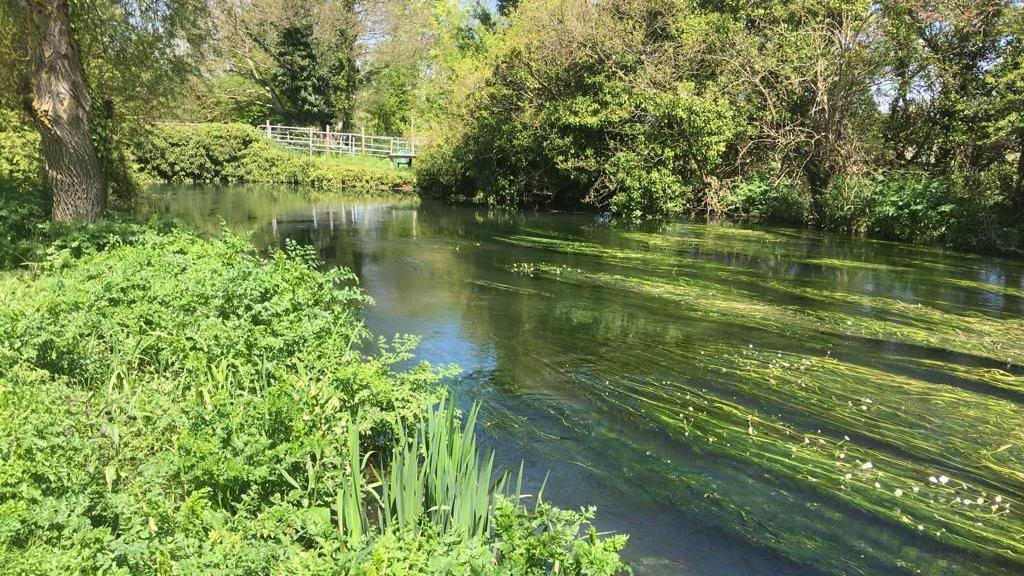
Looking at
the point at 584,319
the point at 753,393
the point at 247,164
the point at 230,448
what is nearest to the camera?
the point at 230,448

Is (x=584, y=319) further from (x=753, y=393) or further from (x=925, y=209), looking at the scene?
(x=925, y=209)

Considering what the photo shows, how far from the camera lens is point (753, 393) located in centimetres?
607

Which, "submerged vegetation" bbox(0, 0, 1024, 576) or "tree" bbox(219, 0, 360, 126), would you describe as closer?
"submerged vegetation" bbox(0, 0, 1024, 576)

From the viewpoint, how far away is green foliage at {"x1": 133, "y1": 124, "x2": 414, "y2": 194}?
32719mm

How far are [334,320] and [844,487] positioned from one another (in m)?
3.88

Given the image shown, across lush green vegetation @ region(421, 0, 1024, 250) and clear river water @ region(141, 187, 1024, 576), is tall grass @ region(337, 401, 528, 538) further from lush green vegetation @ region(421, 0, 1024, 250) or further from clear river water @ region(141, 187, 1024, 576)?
lush green vegetation @ region(421, 0, 1024, 250)

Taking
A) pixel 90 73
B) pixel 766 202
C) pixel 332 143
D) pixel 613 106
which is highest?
pixel 613 106

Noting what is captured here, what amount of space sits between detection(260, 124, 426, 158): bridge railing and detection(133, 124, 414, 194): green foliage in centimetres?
142

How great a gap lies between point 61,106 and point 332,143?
28.5 metres

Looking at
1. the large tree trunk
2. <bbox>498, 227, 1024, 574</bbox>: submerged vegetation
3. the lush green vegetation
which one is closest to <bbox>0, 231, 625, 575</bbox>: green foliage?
<bbox>498, 227, 1024, 574</bbox>: submerged vegetation

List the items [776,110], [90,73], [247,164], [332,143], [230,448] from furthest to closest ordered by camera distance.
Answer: [332,143] < [247,164] < [776,110] < [90,73] < [230,448]

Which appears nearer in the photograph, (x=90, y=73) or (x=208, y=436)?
(x=208, y=436)

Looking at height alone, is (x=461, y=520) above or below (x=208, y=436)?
below

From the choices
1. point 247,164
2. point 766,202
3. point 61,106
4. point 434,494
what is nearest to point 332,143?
point 247,164
